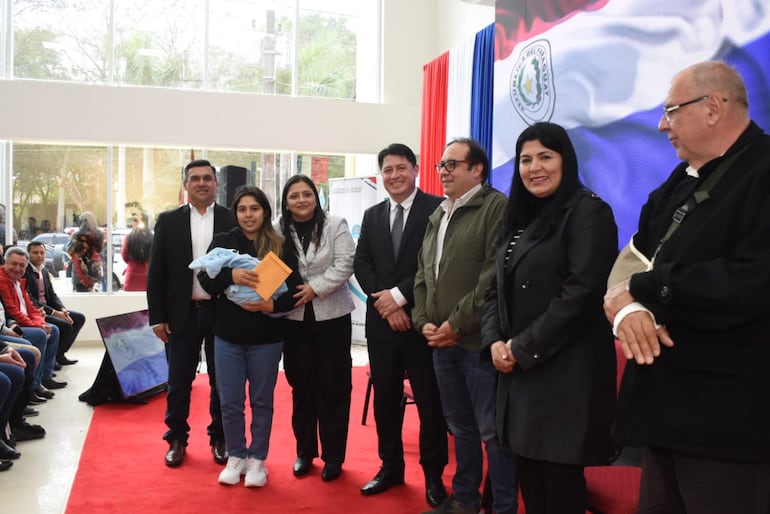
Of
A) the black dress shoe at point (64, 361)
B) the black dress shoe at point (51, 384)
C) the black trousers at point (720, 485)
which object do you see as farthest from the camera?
the black dress shoe at point (64, 361)

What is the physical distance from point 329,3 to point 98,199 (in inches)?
→ 164

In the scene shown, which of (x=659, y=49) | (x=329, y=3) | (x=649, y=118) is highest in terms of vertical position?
(x=329, y=3)

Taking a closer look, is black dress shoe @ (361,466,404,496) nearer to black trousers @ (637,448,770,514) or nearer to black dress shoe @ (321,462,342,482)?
black dress shoe @ (321,462,342,482)

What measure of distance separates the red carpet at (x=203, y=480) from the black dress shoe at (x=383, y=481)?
34 millimetres

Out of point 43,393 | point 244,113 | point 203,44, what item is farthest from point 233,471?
point 203,44

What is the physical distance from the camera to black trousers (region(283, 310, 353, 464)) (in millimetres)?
3575

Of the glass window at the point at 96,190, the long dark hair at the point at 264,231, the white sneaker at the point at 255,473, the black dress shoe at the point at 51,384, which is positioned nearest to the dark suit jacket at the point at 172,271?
the long dark hair at the point at 264,231

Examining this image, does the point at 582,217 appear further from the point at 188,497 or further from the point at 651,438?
the point at 188,497

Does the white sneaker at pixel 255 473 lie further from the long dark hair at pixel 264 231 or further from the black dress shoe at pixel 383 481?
the long dark hair at pixel 264 231

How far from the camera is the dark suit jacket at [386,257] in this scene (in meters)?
3.32

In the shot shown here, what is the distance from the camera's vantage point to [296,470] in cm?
363

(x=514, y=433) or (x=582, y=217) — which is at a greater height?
(x=582, y=217)

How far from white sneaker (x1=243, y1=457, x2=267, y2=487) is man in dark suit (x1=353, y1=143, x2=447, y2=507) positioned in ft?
1.73

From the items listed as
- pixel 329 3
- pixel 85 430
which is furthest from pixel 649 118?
pixel 329 3
